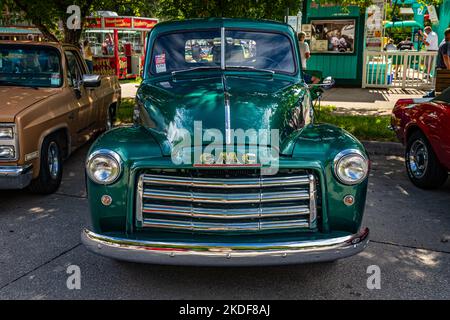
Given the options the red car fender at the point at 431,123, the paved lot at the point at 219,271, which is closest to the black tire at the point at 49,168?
the paved lot at the point at 219,271

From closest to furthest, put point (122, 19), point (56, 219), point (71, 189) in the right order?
Answer: point (56, 219)
point (71, 189)
point (122, 19)

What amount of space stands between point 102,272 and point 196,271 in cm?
74

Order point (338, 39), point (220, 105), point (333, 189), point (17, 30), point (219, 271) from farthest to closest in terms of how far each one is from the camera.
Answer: point (17, 30) → point (338, 39) → point (219, 271) → point (220, 105) → point (333, 189)

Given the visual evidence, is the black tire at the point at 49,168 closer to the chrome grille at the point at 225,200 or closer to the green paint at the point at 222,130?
the green paint at the point at 222,130

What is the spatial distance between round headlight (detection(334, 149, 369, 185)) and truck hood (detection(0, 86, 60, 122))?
3.31 m

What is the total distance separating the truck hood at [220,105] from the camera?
12.0 ft

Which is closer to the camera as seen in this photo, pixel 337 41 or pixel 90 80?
pixel 90 80

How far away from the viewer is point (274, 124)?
12.3 feet

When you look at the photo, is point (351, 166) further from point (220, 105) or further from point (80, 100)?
point (80, 100)

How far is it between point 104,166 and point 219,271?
126 cm

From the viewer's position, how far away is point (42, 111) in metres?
5.45

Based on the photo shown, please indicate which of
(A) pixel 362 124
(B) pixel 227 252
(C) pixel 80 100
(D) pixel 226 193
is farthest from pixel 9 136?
(A) pixel 362 124
